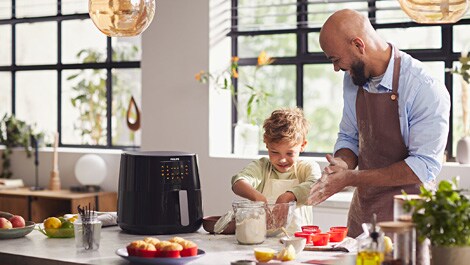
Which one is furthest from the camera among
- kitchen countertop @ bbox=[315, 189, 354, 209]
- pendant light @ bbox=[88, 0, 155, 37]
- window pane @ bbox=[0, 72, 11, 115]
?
window pane @ bbox=[0, 72, 11, 115]

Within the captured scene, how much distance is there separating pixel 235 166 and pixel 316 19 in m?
1.16

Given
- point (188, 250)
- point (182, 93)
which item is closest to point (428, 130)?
point (188, 250)

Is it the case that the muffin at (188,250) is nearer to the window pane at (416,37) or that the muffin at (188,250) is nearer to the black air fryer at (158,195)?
the black air fryer at (158,195)

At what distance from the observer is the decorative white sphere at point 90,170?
6707 millimetres

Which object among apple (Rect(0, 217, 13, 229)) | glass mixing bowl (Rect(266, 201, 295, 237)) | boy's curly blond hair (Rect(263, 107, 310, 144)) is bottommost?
apple (Rect(0, 217, 13, 229))

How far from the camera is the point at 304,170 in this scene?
4012 mm

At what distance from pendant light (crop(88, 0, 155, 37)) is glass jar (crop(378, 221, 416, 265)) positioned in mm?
1433

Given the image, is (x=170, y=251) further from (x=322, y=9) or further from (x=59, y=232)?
(x=322, y=9)

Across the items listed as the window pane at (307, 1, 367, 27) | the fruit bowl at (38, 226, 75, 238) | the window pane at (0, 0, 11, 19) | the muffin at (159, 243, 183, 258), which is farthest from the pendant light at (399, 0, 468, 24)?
the window pane at (0, 0, 11, 19)

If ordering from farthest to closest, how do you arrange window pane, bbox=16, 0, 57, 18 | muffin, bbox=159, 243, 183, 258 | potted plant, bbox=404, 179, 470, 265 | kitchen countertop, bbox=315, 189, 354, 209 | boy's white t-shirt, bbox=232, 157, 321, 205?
window pane, bbox=16, 0, 57, 18, kitchen countertop, bbox=315, 189, 354, 209, boy's white t-shirt, bbox=232, 157, 321, 205, muffin, bbox=159, 243, 183, 258, potted plant, bbox=404, 179, 470, 265

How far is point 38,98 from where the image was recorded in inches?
303

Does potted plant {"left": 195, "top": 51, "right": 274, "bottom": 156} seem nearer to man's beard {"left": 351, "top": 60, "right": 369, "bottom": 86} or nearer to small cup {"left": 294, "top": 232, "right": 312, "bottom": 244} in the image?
man's beard {"left": 351, "top": 60, "right": 369, "bottom": 86}

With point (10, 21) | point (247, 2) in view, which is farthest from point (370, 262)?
point (10, 21)

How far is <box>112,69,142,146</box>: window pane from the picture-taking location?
23.4 ft
